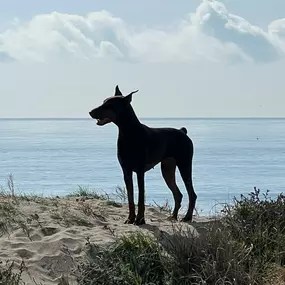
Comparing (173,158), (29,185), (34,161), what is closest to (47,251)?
(173,158)

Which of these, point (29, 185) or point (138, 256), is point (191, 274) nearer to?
point (138, 256)

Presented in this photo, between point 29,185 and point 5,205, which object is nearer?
point 5,205

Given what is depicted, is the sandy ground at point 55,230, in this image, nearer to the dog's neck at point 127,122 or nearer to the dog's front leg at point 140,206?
the dog's front leg at point 140,206

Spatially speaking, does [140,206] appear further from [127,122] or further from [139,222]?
[127,122]

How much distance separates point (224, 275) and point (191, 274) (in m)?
0.33

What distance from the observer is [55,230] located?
8523 mm

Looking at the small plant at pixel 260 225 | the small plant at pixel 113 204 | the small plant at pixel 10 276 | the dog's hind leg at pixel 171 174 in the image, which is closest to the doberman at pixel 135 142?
the dog's hind leg at pixel 171 174

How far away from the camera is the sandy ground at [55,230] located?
7.41 metres

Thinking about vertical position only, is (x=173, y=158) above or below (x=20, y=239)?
above

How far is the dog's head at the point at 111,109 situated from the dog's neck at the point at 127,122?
4cm

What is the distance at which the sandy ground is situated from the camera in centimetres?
741

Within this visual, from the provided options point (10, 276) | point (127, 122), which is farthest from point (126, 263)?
point (127, 122)

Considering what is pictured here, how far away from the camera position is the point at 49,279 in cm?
718

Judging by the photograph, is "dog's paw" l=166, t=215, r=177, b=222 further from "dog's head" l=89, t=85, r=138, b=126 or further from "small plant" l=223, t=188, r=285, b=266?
"dog's head" l=89, t=85, r=138, b=126
